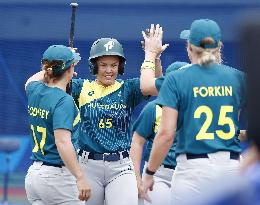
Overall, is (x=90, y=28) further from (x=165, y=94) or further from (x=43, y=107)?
(x=165, y=94)

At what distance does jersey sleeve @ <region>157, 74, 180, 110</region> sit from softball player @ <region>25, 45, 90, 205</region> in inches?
34.4

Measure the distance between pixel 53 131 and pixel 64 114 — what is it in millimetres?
179

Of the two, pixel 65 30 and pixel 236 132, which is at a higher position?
pixel 65 30

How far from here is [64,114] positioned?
457cm

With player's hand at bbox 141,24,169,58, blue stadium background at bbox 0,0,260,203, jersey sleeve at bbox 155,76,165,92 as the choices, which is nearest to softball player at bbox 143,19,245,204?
jersey sleeve at bbox 155,76,165,92

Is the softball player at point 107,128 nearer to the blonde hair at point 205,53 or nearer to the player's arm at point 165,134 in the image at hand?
the player's arm at point 165,134

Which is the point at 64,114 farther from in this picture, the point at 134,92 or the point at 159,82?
the point at 134,92

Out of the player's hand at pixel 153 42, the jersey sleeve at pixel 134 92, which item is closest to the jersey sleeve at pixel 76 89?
the jersey sleeve at pixel 134 92

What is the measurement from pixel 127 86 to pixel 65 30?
4.48 m

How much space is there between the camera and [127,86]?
536 cm

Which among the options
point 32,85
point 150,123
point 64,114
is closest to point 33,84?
point 32,85

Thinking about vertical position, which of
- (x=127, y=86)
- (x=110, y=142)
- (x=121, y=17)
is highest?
(x=121, y=17)

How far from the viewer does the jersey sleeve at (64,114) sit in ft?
14.9

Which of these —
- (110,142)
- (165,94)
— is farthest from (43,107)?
(165,94)
